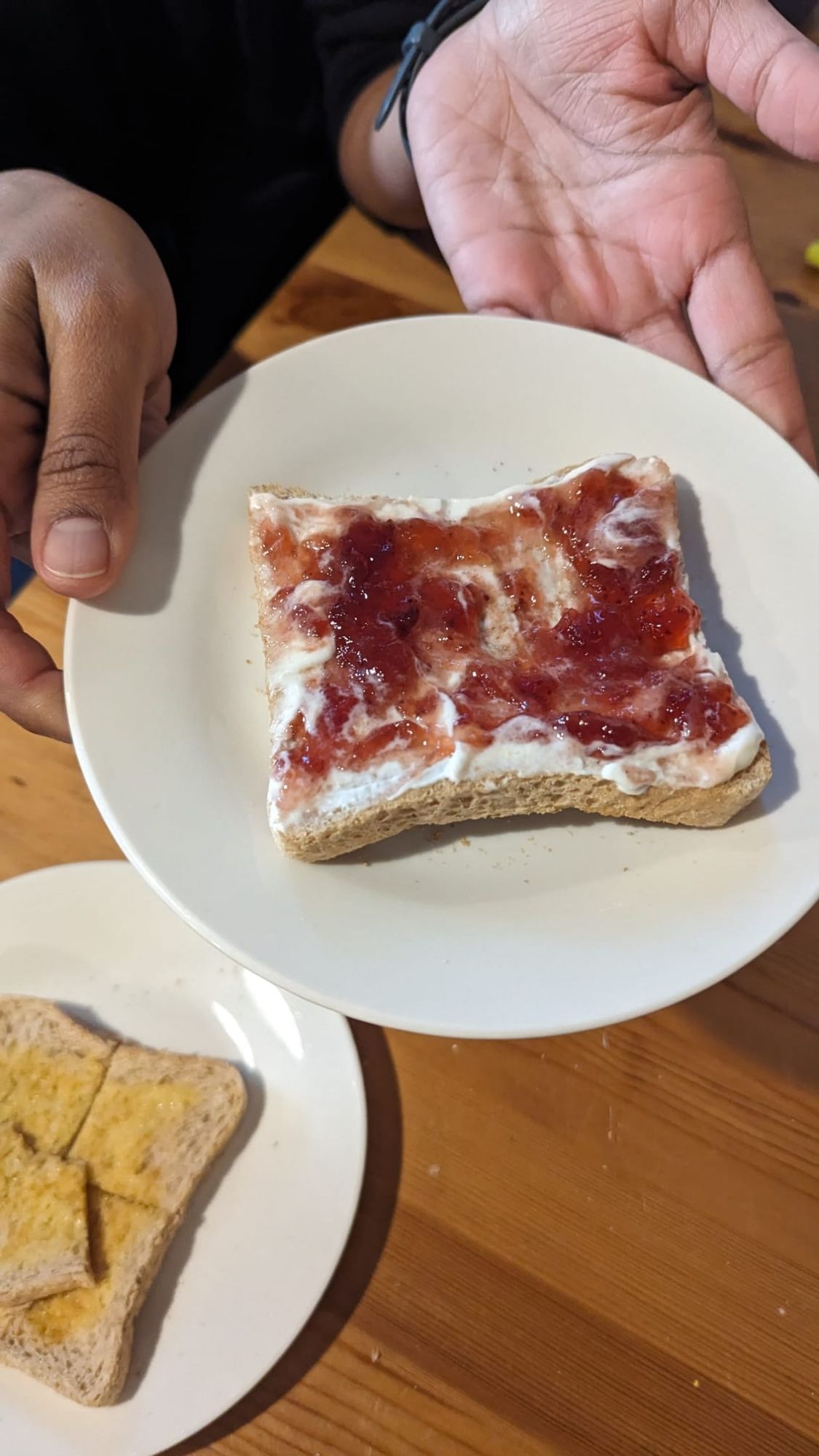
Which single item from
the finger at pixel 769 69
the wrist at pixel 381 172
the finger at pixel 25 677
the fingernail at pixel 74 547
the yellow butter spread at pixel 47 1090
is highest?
the finger at pixel 769 69

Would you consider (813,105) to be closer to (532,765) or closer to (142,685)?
(532,765)

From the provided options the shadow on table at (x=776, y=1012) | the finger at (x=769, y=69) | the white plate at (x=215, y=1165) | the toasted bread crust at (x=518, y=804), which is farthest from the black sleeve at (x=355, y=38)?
the shadow on table at (x=776, y=1012)

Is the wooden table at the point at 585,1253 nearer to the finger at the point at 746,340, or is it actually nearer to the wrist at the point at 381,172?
the finger at the point at 746,340

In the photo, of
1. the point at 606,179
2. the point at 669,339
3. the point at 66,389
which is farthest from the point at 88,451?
the point at 606,179

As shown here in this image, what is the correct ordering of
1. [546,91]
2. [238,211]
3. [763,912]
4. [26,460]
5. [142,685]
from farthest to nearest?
1. [238,211]
2. [546,91]
3. [26,460]
4. [142,685]
5. [763,912]

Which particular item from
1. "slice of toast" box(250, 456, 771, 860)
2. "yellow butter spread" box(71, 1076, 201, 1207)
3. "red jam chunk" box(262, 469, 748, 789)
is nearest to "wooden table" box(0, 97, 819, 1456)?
"yellow butter spread" box(71, 1076, 201, 1207)

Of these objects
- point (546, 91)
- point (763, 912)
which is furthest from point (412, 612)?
point (546, 91)

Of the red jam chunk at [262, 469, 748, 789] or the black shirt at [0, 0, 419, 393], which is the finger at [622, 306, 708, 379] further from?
the black shirt at [0, 0, 419, 393]
